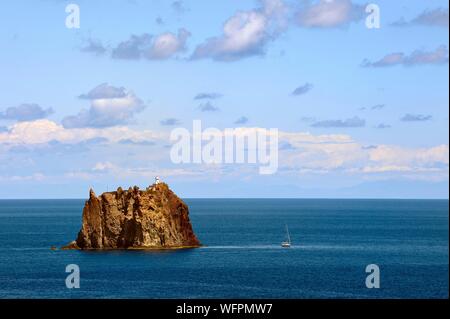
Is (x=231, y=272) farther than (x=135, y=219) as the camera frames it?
→ No

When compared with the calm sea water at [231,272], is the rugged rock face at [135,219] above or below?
above

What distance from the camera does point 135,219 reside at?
490 ft

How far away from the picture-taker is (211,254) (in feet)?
503

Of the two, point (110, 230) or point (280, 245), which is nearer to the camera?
point (110, 230)

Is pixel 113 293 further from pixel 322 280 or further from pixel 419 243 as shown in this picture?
pixel 419 243

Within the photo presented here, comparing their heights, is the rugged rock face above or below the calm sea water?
above

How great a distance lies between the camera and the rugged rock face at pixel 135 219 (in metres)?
150

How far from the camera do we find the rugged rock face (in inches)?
5901

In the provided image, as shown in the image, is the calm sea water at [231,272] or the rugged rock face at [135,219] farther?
the rugged rock face at [135,219]

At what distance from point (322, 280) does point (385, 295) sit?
15.8m

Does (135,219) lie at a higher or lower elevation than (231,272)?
higher

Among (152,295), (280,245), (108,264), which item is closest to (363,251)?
(280,245)

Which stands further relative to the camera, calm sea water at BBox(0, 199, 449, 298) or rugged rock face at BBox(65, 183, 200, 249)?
rugged rock face at BBox(65, 183, 200, 249)

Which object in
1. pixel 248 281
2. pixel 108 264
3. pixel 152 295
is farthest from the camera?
pixel 108 264
